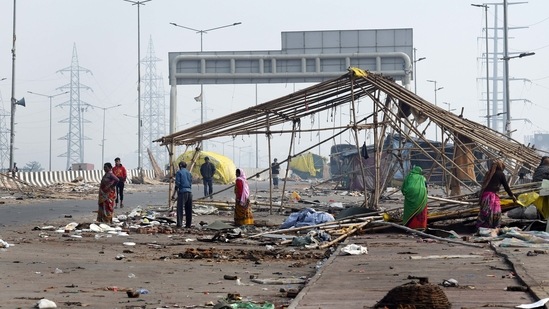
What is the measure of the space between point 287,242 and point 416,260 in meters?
4.59

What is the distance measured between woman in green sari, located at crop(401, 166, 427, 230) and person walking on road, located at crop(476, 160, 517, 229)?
1.08 meters

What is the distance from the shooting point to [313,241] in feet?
61.5

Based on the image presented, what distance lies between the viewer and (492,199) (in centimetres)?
2056

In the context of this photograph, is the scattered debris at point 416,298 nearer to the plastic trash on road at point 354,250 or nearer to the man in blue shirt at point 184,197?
the plastic trash on road at point 354,250

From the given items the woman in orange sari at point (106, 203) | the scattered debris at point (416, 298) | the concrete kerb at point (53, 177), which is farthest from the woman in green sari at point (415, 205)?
the concrete kerb at point (53, 177)

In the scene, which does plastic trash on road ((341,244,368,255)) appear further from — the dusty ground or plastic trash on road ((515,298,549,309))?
plastic trash on road ((515,298,549,309))

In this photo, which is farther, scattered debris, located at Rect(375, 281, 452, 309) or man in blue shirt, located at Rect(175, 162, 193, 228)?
man in blue shirt, located at Rect(175, 162, 193, 228)

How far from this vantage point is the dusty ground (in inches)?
438

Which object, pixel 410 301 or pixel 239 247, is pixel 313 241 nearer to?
pixel 239 247

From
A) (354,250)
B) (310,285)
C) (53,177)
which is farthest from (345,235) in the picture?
(53,177)

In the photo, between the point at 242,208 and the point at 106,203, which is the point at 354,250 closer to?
the point at 242,208

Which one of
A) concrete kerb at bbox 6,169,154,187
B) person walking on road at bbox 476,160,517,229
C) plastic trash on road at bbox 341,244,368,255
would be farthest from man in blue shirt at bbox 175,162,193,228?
concrete kerb at bbox 6,169,154,187

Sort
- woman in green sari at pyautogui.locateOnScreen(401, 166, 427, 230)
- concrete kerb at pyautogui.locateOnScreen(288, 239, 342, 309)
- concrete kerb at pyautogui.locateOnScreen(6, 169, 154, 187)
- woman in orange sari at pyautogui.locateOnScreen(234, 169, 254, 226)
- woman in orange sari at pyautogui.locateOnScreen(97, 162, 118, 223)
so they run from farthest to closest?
concrete kerb at pyautogui.locateOnScreen(6, 169, 154, 187) < woman in orange sari at pyautogui.locateOnScreen(97, 162, 118, 223) < woman in orange sari at pyautogui.locateOnScreen(234, 169, 254, 226) < woman in green sari at pyautogui.locateOnScreen(401, 166, 427, 230) < concrete kerb at pyautogui.locateOnScreen(288, 239, 342, 309)

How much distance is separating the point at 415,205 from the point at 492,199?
1461 mm
